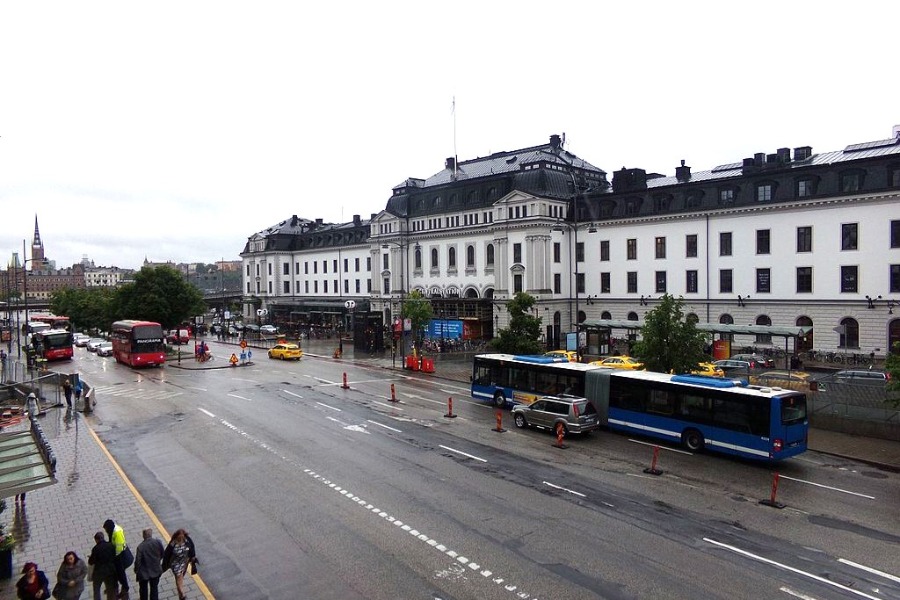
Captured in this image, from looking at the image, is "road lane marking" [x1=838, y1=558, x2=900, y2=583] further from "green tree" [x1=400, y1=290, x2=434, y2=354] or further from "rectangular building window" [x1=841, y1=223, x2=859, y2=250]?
"green tree" [x1=400, y1=290, x2=434, y2=354]

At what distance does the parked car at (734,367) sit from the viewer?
3446 centimetres

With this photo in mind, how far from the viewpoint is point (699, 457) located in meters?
21.0

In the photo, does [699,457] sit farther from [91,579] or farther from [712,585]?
[91,579]

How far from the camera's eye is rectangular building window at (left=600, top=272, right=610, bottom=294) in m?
57.2

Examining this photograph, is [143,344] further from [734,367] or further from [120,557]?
[734,367]

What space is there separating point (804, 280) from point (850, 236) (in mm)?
4349

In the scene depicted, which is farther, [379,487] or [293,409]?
[293,409]

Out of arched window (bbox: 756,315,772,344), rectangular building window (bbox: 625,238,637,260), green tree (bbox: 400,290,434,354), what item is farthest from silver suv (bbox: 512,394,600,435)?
rectangular building window (bbox: 625,238,637,260)

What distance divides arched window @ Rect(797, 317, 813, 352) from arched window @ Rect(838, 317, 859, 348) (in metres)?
2.02

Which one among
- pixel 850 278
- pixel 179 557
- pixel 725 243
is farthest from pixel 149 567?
pixel 725 243

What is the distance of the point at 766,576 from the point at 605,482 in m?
6.23

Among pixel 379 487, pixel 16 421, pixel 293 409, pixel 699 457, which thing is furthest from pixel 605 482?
pixel 16 421

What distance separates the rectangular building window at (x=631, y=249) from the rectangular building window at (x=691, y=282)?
5.26 meters

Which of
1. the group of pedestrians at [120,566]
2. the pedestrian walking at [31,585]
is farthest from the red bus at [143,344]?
the pedestrian walking at [31,585]
